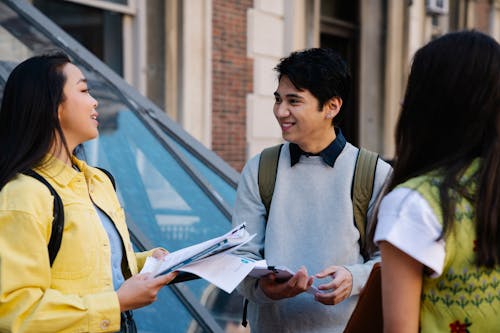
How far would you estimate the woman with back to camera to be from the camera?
1.55 meters

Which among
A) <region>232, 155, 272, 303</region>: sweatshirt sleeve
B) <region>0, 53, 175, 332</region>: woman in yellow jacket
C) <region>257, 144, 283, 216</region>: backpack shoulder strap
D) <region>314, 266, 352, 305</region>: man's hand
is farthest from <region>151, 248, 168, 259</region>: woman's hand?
<region>314, 266, 352, 305</region>: man's hand

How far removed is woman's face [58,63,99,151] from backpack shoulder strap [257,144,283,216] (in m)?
0.68

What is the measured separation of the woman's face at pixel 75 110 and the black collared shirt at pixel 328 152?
0.78 meters

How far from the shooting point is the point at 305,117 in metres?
2.56

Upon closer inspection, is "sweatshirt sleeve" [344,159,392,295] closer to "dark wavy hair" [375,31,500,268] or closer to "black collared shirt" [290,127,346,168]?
"black collared shirt" [290,127,346,168]

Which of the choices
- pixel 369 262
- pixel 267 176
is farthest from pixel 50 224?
pixel 369 262

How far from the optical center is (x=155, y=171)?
13.1 ft

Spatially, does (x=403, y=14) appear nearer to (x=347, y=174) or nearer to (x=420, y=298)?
(x=347, y=174)

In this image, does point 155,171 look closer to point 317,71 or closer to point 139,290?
point 317,71

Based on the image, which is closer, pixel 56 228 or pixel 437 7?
pixel 56 228

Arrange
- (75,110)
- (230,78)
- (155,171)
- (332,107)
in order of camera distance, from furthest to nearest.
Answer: (230,78), (155,171), (332,107), (75,110)

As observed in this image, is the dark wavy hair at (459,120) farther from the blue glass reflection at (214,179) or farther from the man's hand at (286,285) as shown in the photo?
the blue glass reflection at (214,179)

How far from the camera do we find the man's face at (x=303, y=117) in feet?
8.41

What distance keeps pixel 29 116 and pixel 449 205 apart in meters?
1.19
